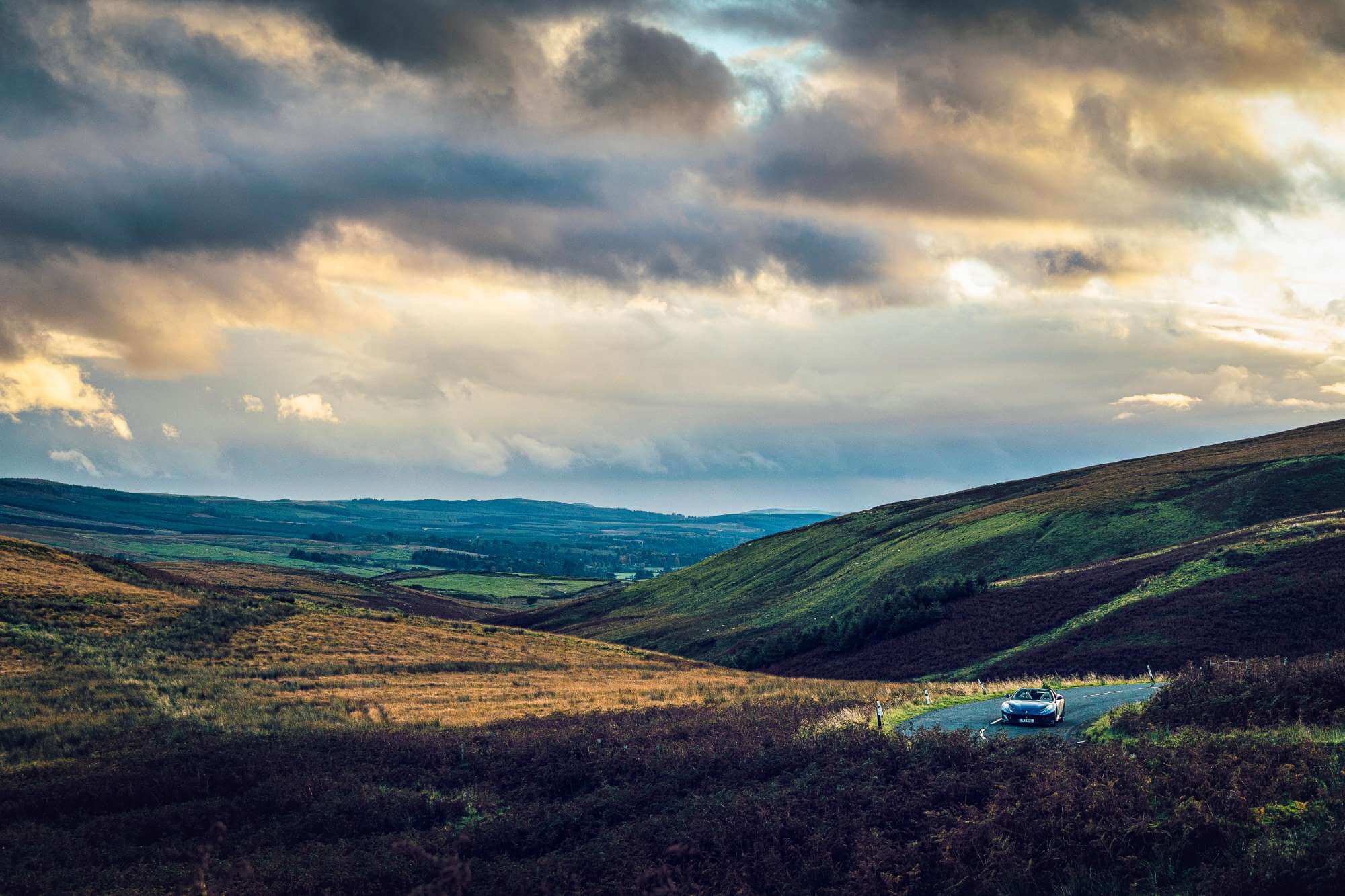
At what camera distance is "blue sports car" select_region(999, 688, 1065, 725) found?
23.1 m

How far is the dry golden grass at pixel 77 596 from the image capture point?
4425 centimetres

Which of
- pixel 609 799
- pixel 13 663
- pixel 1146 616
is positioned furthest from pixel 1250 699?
pixel 13 663

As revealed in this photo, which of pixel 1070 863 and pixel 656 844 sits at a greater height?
pixel 1070 863

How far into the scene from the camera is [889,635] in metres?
63.0

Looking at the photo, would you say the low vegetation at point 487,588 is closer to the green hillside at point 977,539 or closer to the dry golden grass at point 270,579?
the dry golden grass at point 270,579

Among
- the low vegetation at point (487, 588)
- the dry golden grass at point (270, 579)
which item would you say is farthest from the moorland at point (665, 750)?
the low vegetation at point (487, 588)

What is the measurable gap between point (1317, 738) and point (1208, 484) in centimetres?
8201

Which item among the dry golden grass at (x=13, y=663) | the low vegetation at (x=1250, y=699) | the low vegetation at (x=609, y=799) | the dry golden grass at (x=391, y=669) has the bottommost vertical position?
the dry golden grass at (x=391, y=669)

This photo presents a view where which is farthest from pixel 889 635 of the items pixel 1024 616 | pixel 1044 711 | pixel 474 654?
pixel 1044 711

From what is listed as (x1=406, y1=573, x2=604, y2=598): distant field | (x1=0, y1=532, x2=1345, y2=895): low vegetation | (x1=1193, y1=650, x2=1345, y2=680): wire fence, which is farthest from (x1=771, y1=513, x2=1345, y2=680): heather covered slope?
(x1=406, y1=573, x2=604, y2=598): distant field

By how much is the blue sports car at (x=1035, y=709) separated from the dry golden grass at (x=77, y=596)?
4453cm

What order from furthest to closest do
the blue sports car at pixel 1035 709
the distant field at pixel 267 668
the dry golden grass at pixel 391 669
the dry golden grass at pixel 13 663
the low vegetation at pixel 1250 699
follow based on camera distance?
the dry golden grass at pixel 13 663 < the dry golden grass at pixel 391 669 < the distant field at pixel 267 668 < the blue sports car at pixel 1035 709 < the low vegetation at pixel 1250 699

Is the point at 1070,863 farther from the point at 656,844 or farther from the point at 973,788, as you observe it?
the point at 656,844

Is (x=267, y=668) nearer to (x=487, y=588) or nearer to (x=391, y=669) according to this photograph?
(x=391, y=669)
